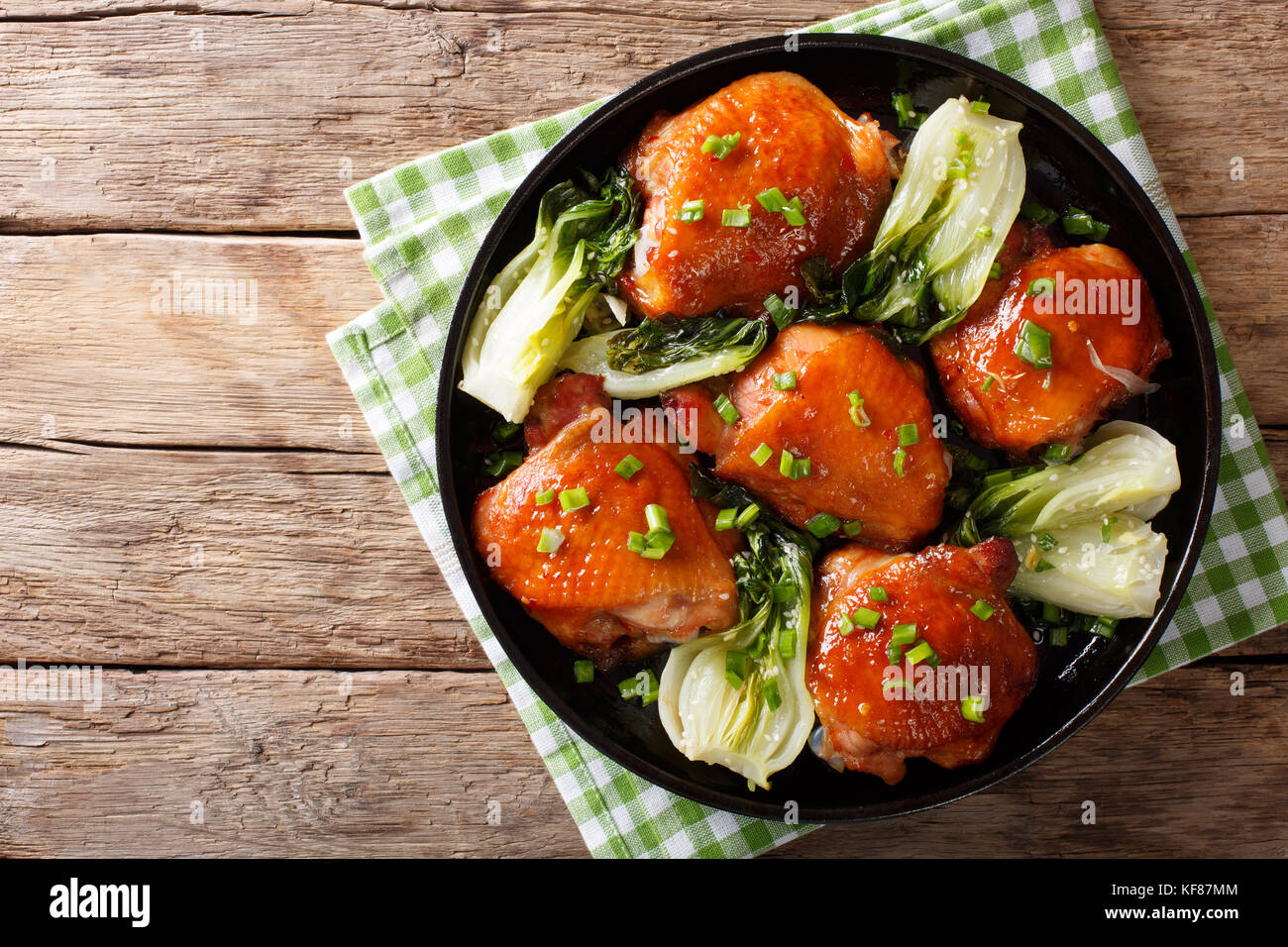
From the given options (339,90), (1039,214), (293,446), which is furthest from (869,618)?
(339,90)

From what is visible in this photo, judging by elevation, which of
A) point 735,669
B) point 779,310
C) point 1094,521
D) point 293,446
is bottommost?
point 735,669

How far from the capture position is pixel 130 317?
3.20 metres

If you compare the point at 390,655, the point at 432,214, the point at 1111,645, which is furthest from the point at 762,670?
the point at 432,214

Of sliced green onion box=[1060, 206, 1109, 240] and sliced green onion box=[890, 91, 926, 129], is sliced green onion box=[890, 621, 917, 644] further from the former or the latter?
sliced green onion box=[890, 91, 926, 129]

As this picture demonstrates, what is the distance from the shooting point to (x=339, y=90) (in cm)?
314

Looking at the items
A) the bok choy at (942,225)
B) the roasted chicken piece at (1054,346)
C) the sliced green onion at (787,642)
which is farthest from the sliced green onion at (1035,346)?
the sliced green onion at (787,642)

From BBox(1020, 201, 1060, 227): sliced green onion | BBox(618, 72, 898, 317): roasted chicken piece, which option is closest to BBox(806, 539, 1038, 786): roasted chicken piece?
BBox(618, 72, 898, 317): roasted chicken piece

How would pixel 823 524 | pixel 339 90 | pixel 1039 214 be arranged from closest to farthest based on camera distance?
pixel 823 524
pixel 1039 214
pixel 339 90

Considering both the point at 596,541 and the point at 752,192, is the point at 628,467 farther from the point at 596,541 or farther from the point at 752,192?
the point at 752,192

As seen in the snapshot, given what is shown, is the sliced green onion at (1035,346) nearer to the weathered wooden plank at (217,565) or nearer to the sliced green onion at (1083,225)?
the sliced green onion at (1083,225)

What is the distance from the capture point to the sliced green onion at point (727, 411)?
99.9 inches

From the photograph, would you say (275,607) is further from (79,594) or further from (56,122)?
(56,122)

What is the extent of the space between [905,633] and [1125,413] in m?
1.11

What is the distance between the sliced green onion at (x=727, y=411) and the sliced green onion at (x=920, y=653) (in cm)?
81
